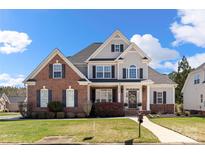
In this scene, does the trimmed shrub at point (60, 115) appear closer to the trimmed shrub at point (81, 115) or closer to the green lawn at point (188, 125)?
the trimmed shrub at point (81, 115)

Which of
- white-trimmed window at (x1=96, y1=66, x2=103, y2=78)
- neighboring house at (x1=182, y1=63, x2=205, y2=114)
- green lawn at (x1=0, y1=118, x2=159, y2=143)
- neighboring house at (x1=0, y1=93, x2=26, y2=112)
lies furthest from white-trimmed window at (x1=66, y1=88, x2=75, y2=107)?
neighboring house at (x1=182, y1=63, x2=205, y2=114)

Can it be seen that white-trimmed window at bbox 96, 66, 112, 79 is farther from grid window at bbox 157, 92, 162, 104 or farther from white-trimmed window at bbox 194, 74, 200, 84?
white-trimmed window at bbox 194, 74, 200, 84

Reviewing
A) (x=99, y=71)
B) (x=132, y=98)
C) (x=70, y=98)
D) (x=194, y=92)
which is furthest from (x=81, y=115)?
(x=194, y=92)

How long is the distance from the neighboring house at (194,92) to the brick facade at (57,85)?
6.11 m

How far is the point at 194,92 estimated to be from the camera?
2108cm

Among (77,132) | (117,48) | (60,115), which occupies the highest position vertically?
(117,48)

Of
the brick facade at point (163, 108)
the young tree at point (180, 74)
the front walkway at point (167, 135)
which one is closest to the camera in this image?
the front walkway at point (167, 135)

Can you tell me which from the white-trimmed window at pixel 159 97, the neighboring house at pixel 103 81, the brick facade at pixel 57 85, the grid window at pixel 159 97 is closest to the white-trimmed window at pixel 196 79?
the neighboring house at pixel 103 81

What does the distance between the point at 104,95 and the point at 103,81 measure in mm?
875

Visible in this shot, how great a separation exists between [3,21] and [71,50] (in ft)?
9.15

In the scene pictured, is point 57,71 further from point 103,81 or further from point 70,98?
point 103,81

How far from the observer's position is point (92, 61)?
85.1 ft

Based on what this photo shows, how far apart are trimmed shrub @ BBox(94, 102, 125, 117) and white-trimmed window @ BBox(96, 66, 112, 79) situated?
3.07 metres

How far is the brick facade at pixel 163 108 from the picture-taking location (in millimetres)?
21781
